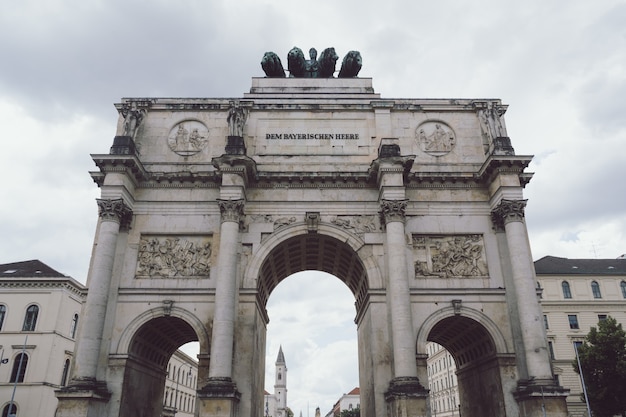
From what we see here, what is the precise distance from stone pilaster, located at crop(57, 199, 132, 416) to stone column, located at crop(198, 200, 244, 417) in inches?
158

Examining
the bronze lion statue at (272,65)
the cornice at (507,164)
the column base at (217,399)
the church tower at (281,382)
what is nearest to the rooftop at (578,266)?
the cornice at (507,164)

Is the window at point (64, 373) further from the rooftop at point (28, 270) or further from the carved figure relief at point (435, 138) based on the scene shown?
the carved figure relief at point (435, 138)

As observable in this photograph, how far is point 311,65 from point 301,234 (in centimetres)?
1155

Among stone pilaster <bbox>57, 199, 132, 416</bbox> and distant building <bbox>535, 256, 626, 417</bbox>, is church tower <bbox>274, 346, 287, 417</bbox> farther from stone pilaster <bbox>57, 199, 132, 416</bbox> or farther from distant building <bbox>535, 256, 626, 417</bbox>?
stone pilaster <bbox>57, 199, 132, 416</bbox>

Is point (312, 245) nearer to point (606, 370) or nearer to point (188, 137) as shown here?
point (188, 137)

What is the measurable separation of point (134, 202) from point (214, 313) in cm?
662

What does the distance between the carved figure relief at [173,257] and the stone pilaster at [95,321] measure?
1323mm

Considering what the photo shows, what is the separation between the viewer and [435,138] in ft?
77.3

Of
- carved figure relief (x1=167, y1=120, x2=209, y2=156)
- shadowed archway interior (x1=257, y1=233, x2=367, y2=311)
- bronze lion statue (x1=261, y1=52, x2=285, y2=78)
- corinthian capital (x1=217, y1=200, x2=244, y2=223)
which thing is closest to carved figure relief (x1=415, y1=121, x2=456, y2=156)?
shadowed archway interior (x1=257, y1=233, x2=367, y2=311)

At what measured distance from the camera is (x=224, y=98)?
79.6ft

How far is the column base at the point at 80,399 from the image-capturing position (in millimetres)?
17312

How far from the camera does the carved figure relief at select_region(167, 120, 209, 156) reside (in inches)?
914

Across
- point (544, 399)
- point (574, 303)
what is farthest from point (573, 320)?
point (544, 399)

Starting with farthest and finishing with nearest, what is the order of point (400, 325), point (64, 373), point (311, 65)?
point (64, 373)
point (311, 65)
point (400, 325)
